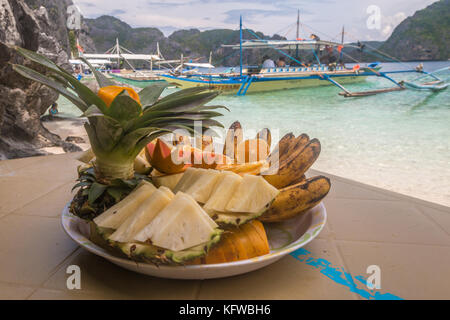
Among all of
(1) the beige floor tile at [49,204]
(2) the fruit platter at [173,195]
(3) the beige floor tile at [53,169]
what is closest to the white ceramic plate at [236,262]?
(2) the fruit platter at [173,195]

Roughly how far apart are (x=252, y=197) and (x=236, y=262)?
5.4 inches

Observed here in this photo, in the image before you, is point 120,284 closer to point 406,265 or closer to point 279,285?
point 279,285

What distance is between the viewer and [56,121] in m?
8.06

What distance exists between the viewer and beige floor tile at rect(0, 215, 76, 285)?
771 millimetres

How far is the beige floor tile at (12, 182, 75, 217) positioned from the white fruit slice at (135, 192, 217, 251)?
0.71 metres

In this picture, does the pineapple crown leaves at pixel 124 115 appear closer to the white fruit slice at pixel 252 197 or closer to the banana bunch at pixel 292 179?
the white fruit slice at pixel 252 197

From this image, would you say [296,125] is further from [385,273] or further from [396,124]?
[385,273]

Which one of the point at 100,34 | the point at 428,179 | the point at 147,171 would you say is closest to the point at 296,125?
the point at 428,179

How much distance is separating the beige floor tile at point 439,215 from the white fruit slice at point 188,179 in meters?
0.85

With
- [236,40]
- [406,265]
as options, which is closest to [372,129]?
[406,265]

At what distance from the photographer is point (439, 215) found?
115cm

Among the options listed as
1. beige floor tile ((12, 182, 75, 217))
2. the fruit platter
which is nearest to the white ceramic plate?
the fruit platter

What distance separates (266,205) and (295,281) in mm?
210

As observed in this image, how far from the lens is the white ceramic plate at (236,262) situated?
24.7 inches
